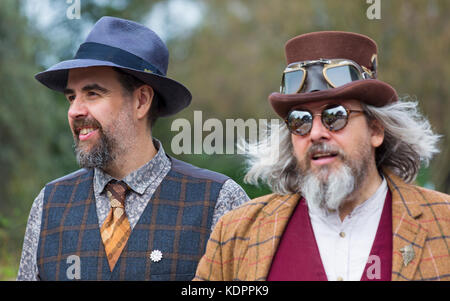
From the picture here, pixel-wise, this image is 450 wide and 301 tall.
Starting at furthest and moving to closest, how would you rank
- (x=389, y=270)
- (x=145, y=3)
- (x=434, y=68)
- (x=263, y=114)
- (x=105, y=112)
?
1. (x=145, y=3)
2. (x=263, y=114)
3. (x=434, y=68)
4. (x=105, y=112)
5. (x=389, y=270)

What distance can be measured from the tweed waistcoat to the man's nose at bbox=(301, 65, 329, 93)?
87 cm

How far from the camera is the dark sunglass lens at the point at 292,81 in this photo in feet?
11.2

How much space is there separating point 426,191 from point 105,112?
1857mm

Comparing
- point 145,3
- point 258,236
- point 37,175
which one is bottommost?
point 258,236

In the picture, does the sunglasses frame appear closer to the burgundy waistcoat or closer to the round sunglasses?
the round sunglasses

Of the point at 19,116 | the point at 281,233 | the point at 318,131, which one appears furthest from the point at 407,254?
the point at 19,116

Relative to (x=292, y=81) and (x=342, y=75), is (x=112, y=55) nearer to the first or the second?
(x=292, y=81)

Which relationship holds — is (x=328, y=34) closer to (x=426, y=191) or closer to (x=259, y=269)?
(x=426, y=191)

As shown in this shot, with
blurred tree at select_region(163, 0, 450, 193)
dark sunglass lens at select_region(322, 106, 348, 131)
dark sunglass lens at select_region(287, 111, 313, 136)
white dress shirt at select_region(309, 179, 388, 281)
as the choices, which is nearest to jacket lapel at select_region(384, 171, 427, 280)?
white dress shirt at select_region(309, 179, 388, 281)

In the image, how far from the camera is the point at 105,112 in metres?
3.85

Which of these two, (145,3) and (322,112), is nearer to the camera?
(322,112)

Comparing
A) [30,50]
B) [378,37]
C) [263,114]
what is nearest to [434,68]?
[378,37]

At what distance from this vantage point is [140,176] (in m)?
3.87

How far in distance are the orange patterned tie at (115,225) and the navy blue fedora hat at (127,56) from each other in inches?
26.9
